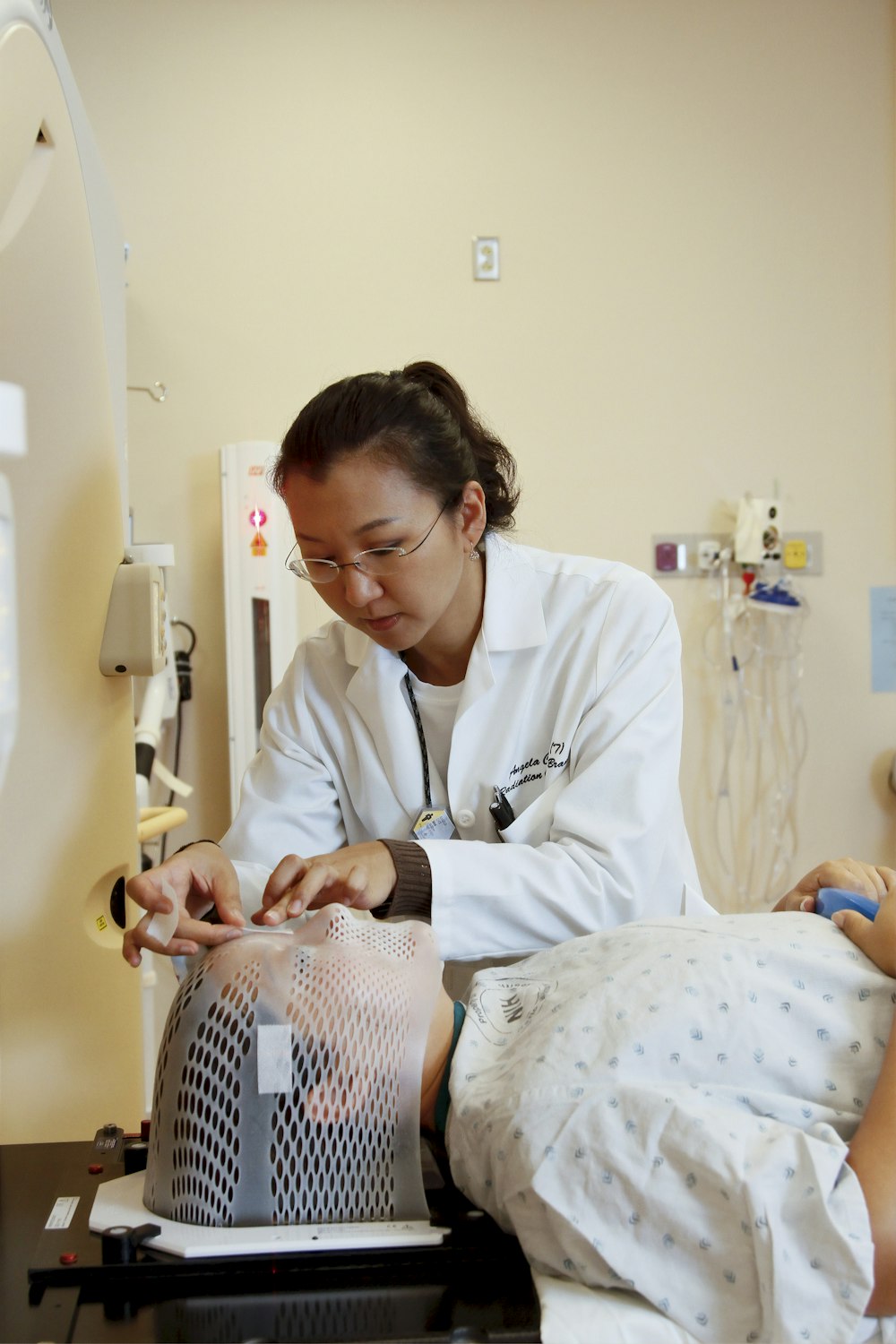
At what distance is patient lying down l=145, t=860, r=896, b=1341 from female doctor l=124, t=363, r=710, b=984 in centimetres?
15

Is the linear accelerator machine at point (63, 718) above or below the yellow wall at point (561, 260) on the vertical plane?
below

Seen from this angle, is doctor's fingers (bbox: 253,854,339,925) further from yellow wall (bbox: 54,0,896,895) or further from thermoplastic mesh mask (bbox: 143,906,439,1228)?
yellow wall (bbox: 54,0,896,895)

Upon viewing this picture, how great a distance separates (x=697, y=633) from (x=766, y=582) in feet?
0.76

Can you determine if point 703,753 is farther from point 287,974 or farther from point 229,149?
point 287,974

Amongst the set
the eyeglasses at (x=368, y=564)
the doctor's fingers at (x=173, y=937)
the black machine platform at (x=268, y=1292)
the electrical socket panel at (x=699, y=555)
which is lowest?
the black machine platform at (x=268, y=1292)

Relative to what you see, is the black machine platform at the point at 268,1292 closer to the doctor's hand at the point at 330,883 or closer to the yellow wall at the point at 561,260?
the doctor's hand at the point at 330,883

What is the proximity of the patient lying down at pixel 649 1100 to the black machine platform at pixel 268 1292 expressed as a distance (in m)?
0.04

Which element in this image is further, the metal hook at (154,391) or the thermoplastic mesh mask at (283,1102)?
the metal hook at (154,391)

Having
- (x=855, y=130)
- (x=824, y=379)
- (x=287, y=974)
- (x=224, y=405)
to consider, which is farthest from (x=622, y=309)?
(x=287, y=974)

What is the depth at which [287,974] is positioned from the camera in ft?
3.23

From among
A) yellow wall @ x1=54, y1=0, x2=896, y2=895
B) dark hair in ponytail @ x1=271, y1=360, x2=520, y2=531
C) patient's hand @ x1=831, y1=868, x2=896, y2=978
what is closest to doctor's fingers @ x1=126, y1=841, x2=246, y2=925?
dark hair in ponytail @ x1=271, y1=360, x2=520, y2=531

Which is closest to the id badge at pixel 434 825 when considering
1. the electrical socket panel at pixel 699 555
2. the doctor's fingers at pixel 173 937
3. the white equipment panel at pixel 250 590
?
the doctor's fingers at pixel 173 937

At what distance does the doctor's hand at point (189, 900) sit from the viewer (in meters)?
1.08

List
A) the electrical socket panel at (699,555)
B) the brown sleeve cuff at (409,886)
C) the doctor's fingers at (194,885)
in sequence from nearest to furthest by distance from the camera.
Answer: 1. the doctor's fingers at (194,885)
2. the brown sleeve cuff at (409,886)
3. the electrical socket panel at (699,555)
